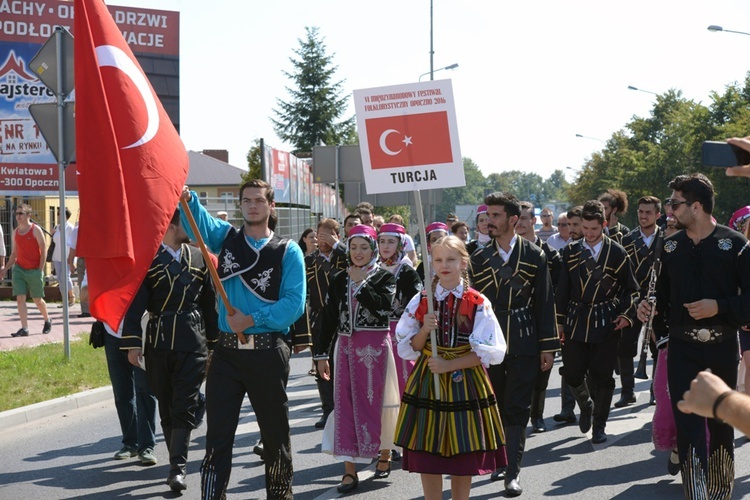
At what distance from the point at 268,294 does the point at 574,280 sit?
411 centimetres

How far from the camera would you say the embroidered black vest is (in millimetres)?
6410

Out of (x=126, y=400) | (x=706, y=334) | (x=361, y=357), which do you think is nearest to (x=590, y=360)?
(x=361, y=357)

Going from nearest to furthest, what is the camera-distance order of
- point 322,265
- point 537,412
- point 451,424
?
point 451,424 < point 537,412 < point 322,265

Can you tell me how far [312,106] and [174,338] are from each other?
76.4 m

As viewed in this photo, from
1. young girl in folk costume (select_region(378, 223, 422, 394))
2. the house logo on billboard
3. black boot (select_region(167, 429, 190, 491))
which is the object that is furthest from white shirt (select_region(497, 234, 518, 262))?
the house logo on billboard

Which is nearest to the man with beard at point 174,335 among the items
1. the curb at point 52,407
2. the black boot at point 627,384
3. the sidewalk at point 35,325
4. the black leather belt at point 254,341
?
the black leather belt at point 254,341

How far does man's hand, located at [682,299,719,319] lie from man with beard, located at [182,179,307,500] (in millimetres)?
2337

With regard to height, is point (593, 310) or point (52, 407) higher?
point (593, 310)

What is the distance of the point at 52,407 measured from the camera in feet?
35.7

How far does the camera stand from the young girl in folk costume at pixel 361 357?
7.90m

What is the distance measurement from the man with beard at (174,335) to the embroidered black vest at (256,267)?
1269mm

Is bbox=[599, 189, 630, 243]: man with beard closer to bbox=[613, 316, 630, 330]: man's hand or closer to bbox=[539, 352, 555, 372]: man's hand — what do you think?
bbox=[613, 316, 630, 330]: man's hand

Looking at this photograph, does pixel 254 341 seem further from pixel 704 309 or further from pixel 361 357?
pixel 704 309

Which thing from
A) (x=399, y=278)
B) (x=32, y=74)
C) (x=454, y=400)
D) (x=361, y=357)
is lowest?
(x=454, y=400)
